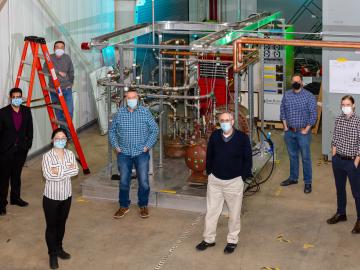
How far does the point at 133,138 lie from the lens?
868 cm

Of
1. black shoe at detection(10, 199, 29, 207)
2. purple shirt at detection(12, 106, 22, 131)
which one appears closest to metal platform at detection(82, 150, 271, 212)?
black shoe at detection(10, 199, 29, 207)

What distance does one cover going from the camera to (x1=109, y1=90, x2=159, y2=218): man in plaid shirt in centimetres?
866

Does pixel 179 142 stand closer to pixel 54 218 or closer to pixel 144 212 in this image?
→ pixel 144 212

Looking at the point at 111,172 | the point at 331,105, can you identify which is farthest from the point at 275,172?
the point at 111,172

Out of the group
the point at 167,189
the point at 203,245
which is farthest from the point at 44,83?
the point at 203,245

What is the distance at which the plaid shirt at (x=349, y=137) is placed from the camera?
8141 mm

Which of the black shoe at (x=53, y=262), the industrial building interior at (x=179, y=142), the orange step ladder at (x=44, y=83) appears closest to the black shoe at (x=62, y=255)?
the industrial building interior at (x=179, y=142)

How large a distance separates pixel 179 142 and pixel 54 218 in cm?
365

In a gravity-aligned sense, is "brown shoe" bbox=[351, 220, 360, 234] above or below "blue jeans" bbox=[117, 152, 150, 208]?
below

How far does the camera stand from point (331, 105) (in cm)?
1111

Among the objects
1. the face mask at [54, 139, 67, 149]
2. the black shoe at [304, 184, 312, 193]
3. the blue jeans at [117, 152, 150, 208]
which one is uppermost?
the face mask at [54, 139, 67, 149]

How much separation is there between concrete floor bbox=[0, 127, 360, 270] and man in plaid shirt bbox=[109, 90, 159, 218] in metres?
0.55

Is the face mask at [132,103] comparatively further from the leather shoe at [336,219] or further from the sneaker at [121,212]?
the leather shoe at [336,219]

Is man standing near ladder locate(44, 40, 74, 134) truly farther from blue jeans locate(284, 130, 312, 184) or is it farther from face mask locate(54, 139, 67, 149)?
face mask locate(54, 139, 67, 149)
